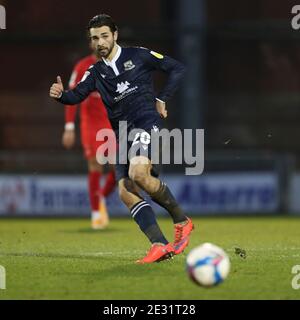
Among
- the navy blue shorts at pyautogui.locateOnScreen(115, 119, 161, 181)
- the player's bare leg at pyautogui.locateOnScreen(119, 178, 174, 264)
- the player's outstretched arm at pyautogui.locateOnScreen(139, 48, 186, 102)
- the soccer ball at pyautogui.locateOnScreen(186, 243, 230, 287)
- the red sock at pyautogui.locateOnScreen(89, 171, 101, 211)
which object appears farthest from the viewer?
the red sock at pyautogui.locateOnScreen(89, 171, 101, 211)

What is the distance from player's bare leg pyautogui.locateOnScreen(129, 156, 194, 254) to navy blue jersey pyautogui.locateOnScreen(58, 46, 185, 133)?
43cm

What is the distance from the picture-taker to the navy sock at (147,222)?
776cm

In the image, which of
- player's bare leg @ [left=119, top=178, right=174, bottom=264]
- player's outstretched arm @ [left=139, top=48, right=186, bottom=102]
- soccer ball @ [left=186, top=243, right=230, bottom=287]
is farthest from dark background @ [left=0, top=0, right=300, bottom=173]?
soccer ball @ [left=186, top=243, right=230, bottom=287]

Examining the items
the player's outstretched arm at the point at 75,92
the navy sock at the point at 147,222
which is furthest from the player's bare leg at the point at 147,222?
the player's outstretched arm at the point at 75,92

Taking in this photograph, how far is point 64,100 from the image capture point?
812 cm

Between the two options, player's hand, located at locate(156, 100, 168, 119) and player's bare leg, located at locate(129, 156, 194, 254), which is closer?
player's bare leg, located at locate(129, 156, 194, 254)

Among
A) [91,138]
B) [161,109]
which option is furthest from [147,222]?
[91,138]

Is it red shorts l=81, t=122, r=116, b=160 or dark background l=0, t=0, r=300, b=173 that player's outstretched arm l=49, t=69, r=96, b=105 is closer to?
red shorts l=81, t=122, r=116, b=160

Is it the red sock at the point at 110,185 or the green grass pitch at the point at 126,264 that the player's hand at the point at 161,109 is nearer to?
the green grass pitch at the point at 126,264

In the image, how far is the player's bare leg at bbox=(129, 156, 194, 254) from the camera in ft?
25.5

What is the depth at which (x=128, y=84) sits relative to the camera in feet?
26.7

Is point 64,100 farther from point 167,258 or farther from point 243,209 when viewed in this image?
point 243,209

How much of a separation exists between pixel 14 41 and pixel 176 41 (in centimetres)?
274
